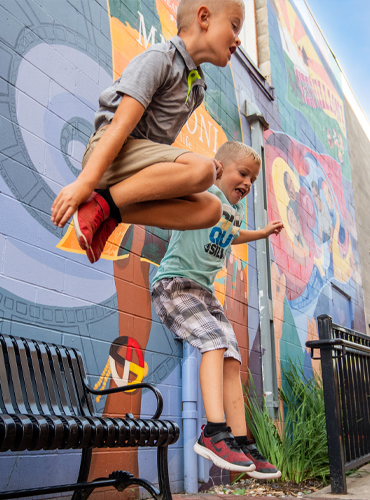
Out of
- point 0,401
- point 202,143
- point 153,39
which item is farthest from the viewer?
point 202,143

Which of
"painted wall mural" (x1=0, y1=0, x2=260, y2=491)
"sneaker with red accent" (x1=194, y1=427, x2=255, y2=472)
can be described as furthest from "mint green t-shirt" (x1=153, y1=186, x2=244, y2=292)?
"sneaker with red accent" (x1=194, y1=427, x2=255, y2=472)

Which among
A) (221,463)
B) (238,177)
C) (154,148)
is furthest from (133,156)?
(221,463)

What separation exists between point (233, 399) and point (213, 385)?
0.97ft

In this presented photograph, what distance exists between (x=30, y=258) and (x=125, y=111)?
3.97 ft

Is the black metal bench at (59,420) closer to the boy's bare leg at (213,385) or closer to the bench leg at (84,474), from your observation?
the bench leg at (84,474)

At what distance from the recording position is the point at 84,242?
1.48 metres

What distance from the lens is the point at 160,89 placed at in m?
1.77

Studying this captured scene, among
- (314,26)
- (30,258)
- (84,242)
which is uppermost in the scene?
(314,26)

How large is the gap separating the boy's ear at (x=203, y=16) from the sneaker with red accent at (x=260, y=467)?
1.87 m

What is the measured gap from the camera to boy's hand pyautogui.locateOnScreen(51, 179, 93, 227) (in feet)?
4.80

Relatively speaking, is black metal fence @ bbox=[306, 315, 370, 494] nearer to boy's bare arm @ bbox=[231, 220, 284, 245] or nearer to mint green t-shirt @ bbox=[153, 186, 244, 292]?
boy's bare arm @ bbox=[231, 220, 284, 245]

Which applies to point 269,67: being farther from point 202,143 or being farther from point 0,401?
point 0,401

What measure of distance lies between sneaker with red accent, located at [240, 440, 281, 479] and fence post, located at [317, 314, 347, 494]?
1.03 m

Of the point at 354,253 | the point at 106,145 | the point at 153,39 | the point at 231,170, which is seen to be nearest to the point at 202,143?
the point at 153,39
